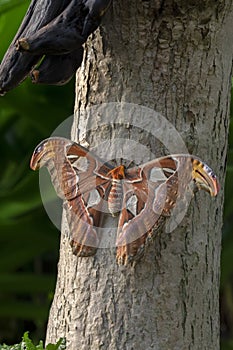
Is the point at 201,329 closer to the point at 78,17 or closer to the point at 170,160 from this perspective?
the point at 170,160

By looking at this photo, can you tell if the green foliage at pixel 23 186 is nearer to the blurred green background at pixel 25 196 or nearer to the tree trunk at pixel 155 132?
the blurred green background at pixel 25 196

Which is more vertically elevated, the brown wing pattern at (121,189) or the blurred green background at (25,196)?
the blurred green background at (25,196)

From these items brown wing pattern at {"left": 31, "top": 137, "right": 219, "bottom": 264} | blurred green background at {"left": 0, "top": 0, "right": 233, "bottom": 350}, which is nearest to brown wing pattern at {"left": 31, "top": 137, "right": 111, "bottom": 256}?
brown wing pattern at {"left": 31, "top": 137, "right": 219, "bottom": 264}

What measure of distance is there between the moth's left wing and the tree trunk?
0.02 m

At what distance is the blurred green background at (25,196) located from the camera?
1.58 metres

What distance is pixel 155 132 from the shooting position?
2.38ft

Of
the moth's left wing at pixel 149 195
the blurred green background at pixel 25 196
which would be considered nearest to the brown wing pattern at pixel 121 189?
the moth's left wing at pixel 149 195

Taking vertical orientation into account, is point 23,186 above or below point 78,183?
above

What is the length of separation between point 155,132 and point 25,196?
2.98 ft

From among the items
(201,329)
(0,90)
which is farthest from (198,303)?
(0,90)

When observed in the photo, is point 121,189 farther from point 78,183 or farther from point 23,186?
point 23,186

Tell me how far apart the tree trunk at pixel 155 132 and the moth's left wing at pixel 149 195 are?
0.02 meters

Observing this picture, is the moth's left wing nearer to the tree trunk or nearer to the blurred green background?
the tree trunk

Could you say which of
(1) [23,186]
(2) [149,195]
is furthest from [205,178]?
(1) [23,186]
